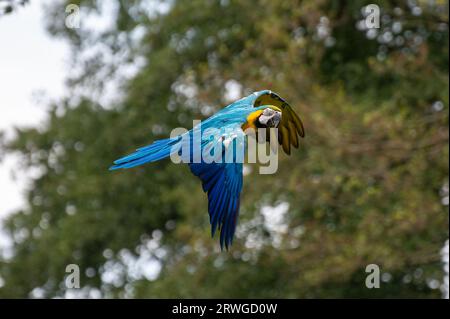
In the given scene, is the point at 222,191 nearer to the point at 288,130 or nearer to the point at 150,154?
the point at 150,154

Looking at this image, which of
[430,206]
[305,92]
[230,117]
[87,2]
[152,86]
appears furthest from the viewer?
[87,2]

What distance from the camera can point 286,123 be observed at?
6.28 m

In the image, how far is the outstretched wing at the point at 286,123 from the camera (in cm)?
608

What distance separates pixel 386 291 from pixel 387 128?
2658 mm

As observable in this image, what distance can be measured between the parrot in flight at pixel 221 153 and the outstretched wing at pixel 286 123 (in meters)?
0.45

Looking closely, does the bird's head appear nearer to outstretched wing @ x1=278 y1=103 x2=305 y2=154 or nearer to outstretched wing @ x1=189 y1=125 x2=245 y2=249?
outstretched wing @ x1=189 y1=125 x2=245 y2=249

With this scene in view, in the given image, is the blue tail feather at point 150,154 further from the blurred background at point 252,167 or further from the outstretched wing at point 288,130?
the blurred background at point 252,167

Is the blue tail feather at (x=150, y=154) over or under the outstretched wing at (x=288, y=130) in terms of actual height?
under

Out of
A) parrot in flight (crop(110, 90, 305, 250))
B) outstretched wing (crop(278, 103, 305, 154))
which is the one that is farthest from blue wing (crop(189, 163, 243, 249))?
outstretched wing (crop(278, 103, 305, 154))

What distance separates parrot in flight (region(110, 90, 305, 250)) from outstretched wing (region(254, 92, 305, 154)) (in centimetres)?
45

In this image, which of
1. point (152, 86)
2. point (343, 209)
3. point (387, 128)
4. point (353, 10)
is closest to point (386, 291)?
point (343, 209)

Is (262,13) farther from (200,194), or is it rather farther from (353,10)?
(200,194)

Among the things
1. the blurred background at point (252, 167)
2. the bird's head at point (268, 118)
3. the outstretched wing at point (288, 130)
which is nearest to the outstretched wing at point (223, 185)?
the bird's head at point (268, 118)

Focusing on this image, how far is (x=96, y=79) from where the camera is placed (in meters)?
18.9
